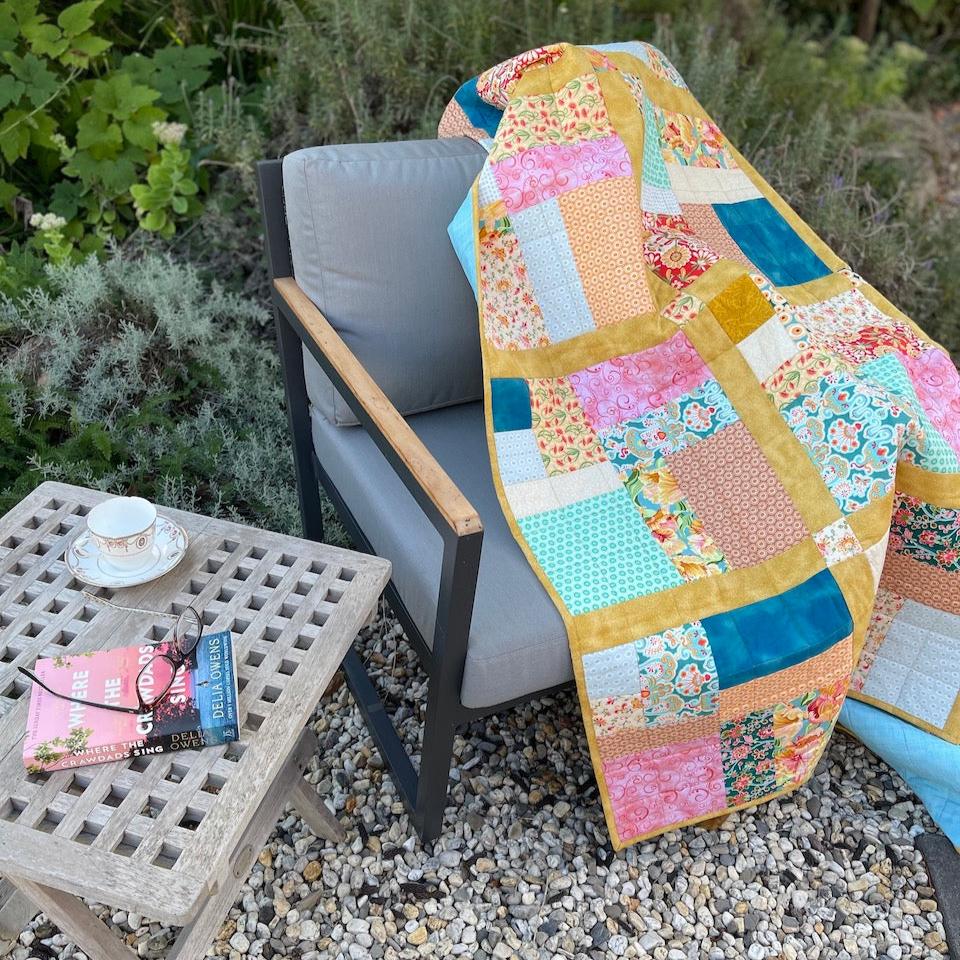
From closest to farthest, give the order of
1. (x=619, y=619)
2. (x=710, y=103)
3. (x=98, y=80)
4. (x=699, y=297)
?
(x=619, y=619) < (x=699, y=297) < (x=98, y=80) < (x=710, y=103)

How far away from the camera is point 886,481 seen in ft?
4.78

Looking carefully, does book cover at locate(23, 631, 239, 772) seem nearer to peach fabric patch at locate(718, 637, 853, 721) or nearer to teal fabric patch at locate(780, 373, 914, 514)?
peach fabric patch at locate(718, 637, 853, 721)

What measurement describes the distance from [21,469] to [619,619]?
1.33 meters

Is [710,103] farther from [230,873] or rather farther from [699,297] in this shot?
[230,873]

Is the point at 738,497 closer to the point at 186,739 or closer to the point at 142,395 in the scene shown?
the point at 186,739

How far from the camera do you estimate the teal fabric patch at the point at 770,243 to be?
1804 millimetres

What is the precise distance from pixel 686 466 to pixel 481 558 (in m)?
0.42

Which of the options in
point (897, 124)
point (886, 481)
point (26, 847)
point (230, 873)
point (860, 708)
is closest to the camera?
point (26, 847)

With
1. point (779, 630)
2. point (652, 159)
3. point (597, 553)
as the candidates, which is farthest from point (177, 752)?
point (652, 159)

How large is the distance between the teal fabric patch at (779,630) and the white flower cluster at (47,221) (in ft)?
6.03

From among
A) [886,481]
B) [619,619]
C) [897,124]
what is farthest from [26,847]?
[897,124]

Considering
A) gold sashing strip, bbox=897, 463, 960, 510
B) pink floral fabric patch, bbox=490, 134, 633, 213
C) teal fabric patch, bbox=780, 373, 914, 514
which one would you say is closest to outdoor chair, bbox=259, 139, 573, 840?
pink floral fabric patch, bbox=490, 134, 633, 213

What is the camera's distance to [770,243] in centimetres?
185

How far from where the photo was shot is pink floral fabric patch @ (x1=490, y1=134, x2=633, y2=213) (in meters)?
1.54
